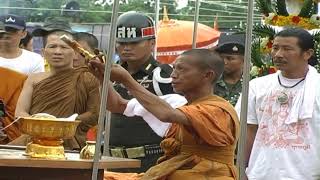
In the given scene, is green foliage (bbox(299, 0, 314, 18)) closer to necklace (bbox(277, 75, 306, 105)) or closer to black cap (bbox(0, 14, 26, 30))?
necklace (bbox(277, 75, 306, 105))

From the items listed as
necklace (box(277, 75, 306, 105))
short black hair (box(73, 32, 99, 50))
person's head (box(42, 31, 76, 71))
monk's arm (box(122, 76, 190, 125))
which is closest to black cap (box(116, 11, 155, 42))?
person's head (box(42, 31, 76, 71))

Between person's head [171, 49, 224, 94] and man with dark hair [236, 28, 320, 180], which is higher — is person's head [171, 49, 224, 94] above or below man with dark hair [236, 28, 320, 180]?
above

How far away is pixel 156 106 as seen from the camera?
4430 millimetres

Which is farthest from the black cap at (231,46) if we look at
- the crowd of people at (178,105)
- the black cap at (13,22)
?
the black cap at (13,22)

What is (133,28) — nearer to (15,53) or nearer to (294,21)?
(294,21)

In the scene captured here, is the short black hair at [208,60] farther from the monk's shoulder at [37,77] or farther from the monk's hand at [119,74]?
the monk's shoulder at [37,77]

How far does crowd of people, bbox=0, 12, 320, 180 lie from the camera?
14.6ft

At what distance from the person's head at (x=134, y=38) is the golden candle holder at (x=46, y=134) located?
5.44 feet

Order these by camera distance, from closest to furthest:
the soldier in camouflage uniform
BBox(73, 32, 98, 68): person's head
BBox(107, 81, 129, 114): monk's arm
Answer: BBox(107, 81, 129, 114): monk's arm
BBox(73, 32, 98, 68): person's head
the soldier in camouflage uniform

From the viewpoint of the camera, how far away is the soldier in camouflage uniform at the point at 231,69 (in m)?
6.96

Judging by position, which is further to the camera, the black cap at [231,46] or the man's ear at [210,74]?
the black cap at [231,46]

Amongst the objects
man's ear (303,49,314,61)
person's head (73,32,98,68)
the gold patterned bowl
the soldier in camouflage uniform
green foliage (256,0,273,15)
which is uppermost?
green foliage (256,0,273,15)

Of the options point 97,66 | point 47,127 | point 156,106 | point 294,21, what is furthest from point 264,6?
point 47,127

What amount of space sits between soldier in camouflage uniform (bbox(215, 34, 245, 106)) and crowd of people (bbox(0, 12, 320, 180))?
0.15 metres
